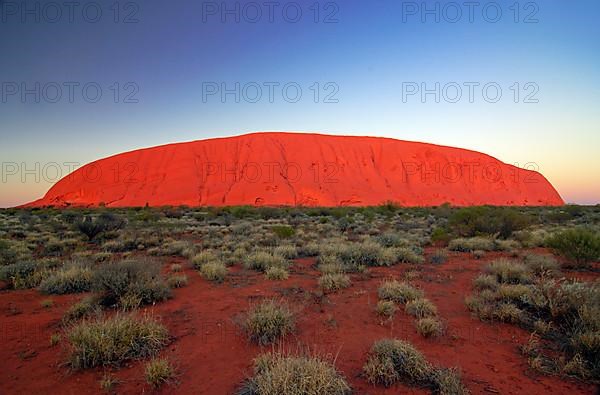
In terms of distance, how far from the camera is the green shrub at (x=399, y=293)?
5.38m

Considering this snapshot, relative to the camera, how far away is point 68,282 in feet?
20.1

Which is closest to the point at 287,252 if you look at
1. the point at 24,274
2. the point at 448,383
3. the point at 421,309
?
the point at 421,309

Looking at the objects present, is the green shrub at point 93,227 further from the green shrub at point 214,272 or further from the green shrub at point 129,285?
the green shrub at point 129,285

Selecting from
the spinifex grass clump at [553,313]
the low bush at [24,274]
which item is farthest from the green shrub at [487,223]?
the low bush at [24,274]

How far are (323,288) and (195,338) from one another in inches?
108

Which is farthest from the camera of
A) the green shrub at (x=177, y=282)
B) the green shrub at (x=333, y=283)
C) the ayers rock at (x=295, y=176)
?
the ayers rock at (x=295, y=176)

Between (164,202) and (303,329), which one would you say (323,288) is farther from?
(164,202)

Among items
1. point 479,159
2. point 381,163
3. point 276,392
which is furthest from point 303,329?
point 479,159

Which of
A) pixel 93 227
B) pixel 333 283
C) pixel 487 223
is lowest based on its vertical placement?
pixel 333 283

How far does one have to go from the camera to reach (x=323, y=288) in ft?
20.4

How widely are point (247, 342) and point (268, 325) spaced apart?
324mm

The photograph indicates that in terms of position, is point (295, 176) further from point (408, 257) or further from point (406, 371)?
point (406, 371)

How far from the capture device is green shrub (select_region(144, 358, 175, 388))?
10.1ft

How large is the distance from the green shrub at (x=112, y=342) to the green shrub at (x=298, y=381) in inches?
59.3
